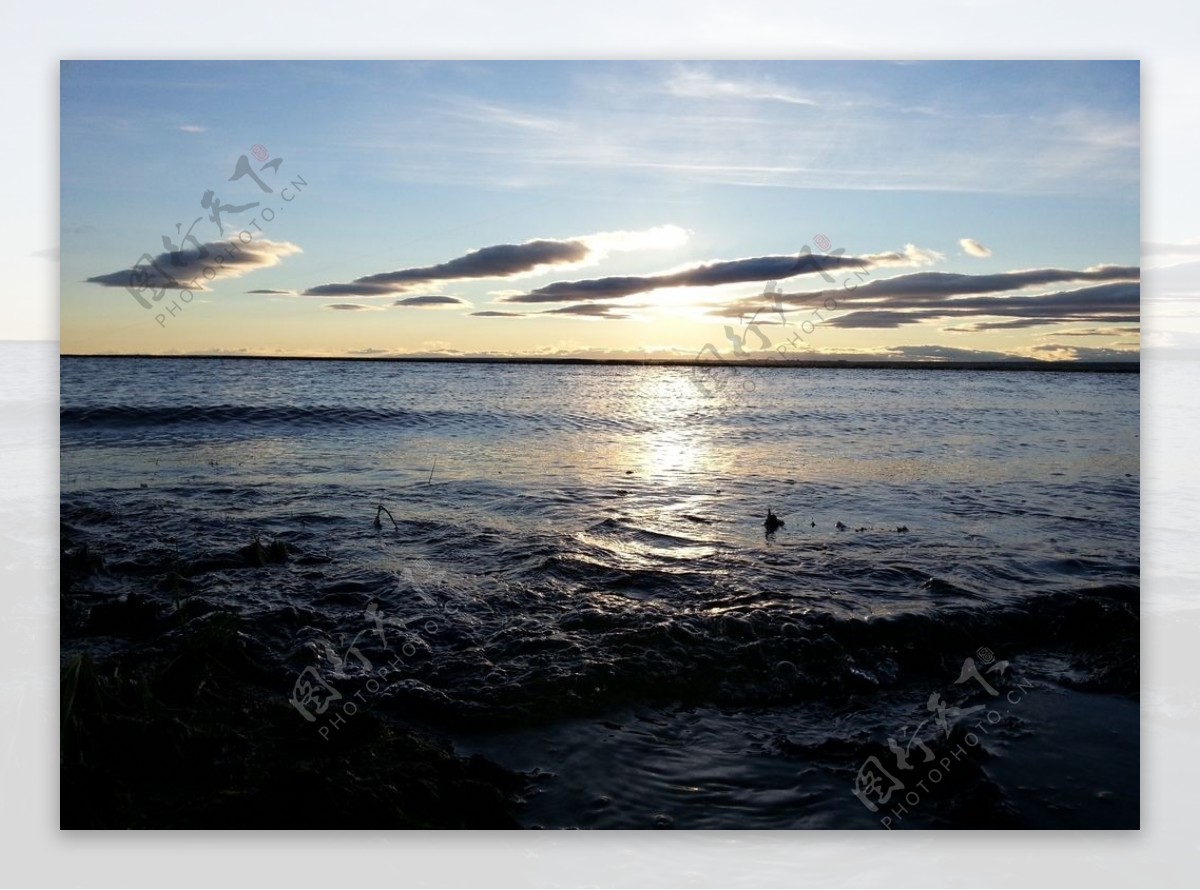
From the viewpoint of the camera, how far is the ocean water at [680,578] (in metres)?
3.08

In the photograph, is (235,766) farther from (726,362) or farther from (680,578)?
(726,362)

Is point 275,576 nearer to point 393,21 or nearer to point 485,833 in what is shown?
point 485,833

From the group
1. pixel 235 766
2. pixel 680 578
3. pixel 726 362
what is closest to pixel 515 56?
pixel 726 362

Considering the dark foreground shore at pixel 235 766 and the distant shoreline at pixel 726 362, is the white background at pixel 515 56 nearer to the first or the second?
the dark foreground shore at pixel 235 766

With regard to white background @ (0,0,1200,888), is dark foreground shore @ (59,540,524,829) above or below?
below

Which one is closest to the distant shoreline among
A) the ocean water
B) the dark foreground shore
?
the ocean water

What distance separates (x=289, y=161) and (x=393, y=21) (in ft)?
3.17

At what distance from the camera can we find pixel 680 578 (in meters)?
4.32

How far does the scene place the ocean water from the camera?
308 centimetres

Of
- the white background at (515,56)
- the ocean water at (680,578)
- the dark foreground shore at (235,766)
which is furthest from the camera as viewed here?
the white background at (515,56)

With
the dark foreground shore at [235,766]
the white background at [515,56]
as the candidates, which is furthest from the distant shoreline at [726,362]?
the dark foreground shore at [235,766]

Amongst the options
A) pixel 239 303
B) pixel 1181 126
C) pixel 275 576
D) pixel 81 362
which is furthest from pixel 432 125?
pixel 1181 126

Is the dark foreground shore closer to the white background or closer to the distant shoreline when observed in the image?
the white background

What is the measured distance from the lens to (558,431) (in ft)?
26.0
